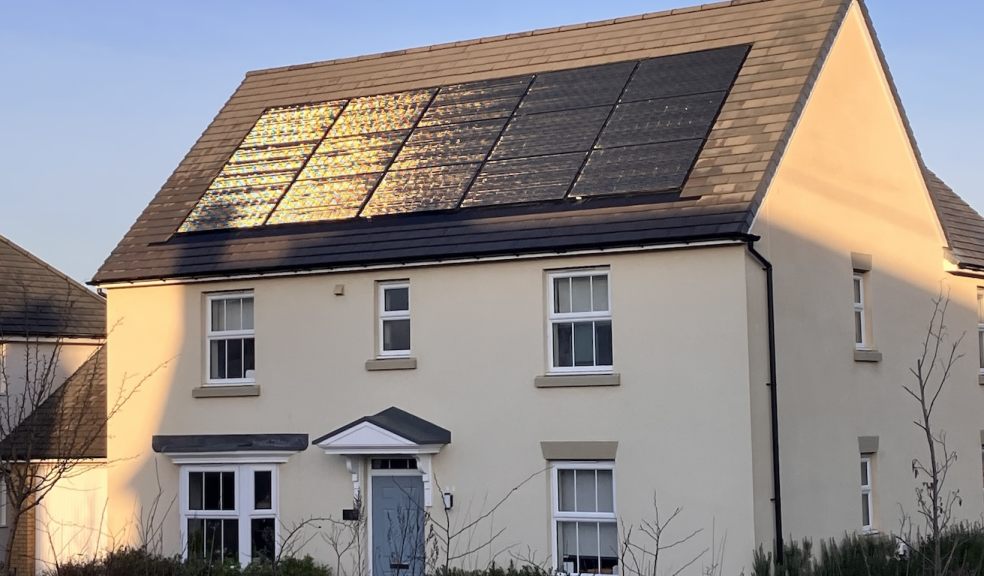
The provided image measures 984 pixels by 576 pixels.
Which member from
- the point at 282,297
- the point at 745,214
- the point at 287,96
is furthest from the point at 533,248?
the point at 287,96

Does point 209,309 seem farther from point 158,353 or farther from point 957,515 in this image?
point 957,515

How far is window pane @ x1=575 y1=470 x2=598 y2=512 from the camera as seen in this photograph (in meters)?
18.4

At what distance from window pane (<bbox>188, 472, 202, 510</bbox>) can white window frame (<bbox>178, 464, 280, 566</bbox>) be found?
7cm

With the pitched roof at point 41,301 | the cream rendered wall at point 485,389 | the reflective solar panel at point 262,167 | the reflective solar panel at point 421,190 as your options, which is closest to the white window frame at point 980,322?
the cream rendered wall at point 485,389

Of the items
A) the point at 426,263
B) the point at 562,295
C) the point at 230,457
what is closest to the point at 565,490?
the point at 562,295

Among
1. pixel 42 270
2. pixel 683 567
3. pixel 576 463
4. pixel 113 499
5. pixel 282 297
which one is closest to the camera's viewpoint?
pixel 683 567

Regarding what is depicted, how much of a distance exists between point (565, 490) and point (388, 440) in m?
2.61

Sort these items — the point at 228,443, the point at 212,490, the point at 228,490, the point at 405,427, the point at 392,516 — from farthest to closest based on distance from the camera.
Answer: the point at 212,490, the point at 228,490, the point at 228,443, the point at 392,516, the point at 405,427

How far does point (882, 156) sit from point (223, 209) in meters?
10.8

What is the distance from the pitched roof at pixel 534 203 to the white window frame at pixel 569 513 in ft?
9.66

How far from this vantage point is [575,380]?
18.4 meters

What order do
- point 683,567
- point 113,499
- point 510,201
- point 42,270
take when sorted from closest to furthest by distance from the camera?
point 683,567 < point 510,201 < point 113,499 < point 42,270

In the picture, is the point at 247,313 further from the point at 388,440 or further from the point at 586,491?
the point at 586,491

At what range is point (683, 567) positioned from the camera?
17234 millimetres
